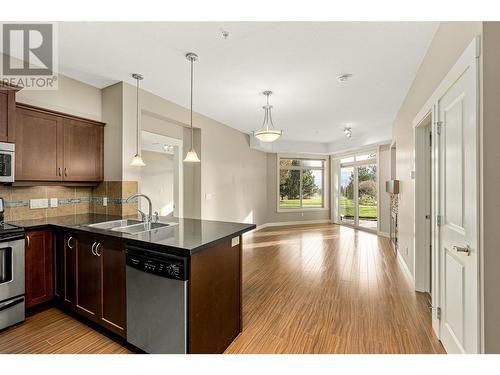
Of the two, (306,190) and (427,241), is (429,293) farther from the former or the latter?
(306,190)

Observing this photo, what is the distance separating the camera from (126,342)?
6.41ft

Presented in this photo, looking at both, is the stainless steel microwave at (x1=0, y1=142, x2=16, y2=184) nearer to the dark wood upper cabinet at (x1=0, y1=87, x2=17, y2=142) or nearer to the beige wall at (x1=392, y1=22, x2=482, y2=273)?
the dark wood upper cabinet at (x1=0, y1=87, x2=17, y2=142)

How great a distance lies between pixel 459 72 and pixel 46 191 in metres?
4.29

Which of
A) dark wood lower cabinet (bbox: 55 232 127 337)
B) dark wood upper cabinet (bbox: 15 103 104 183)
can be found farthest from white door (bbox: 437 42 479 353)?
dark wood upper cabinet (bbox: 15 103 104 183)

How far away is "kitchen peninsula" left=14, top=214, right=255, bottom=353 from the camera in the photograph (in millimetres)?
1595

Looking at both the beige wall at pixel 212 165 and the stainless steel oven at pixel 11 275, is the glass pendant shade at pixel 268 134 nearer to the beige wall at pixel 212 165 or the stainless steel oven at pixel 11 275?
the beige wall at pixel 212 165

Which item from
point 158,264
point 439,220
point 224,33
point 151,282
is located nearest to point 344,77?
point 224,33

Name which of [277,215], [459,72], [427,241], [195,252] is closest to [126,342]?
[195,252]

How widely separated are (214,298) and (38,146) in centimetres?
270

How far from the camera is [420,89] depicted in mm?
2797

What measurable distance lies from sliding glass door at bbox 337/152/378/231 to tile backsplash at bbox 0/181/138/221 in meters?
6.32

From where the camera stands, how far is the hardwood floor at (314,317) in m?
1.97

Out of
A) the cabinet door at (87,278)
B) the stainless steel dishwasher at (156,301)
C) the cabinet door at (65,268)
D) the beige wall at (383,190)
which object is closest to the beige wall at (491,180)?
the stainless steel dishwasher at (156,301)

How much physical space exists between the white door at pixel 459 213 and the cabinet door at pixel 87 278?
280 cm
